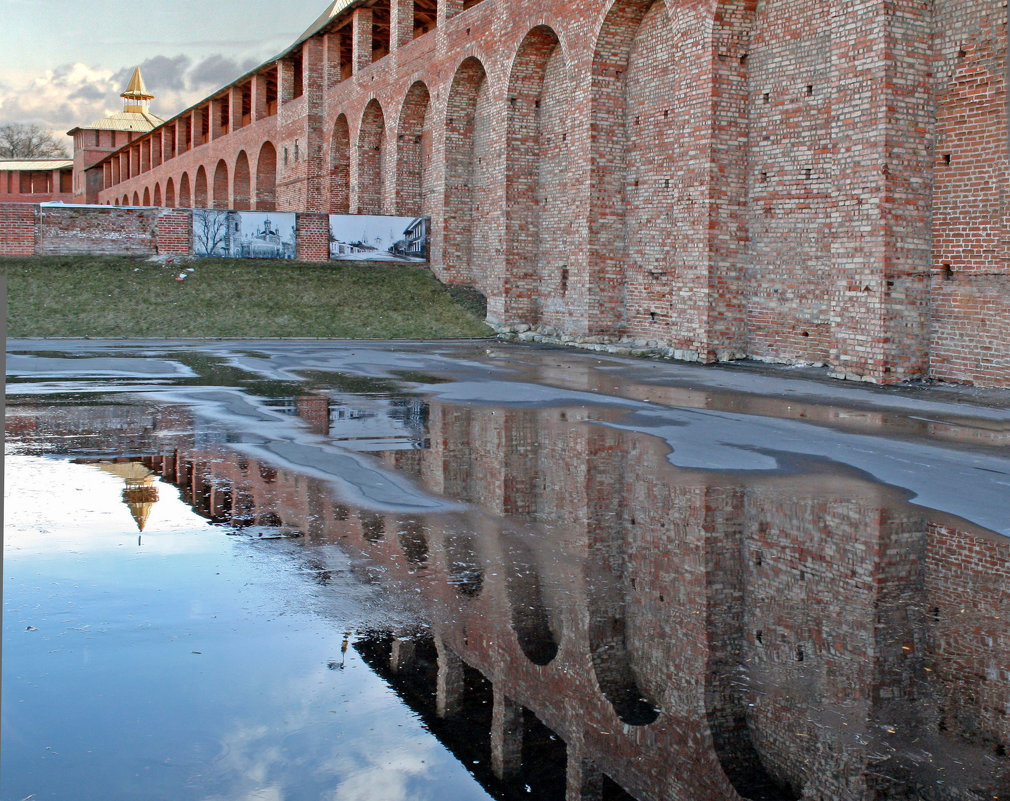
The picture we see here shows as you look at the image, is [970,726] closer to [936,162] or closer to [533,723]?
[533,723]

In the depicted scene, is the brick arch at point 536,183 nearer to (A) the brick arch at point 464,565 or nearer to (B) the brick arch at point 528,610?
(A) the brick arch at point 464,565

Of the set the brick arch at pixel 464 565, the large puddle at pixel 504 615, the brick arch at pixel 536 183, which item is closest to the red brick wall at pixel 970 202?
the large puddle at pixel 504 615

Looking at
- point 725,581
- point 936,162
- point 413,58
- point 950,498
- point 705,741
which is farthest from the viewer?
point 413,58

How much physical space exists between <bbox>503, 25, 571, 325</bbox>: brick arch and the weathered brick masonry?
0.05m

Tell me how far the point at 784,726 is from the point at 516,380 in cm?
1077

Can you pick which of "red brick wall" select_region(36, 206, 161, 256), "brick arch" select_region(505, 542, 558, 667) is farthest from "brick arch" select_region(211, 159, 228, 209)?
"brick arch" select_region(505, 542, 558, 667)

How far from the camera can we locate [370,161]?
33.7 metres

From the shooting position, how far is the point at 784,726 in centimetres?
299

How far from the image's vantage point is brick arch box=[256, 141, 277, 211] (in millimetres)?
43500

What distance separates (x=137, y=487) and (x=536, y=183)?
18.7m

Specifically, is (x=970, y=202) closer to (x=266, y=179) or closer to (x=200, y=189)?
(x=266, y=179)

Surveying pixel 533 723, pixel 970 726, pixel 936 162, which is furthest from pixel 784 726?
pixel 936 162

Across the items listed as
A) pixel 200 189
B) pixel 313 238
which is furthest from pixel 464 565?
pixel 200 189

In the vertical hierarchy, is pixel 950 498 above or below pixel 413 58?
below
